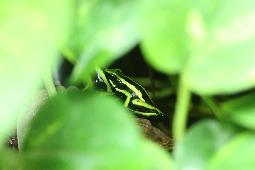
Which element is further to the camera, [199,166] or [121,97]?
[121,97]

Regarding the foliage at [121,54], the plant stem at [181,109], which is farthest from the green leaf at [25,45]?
the plant stem at [181,109]

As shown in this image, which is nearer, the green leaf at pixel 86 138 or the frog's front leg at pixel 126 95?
the green leaf at pixel 86 138

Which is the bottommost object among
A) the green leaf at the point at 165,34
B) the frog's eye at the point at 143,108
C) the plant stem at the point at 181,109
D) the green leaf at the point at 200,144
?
the green leaf at the point at 200,144

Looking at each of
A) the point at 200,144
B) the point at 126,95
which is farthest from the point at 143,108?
the point at 200,144

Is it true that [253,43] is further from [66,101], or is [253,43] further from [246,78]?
[66,101]

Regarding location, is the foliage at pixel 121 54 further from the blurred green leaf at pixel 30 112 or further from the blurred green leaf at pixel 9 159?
the blurred green leaf at pixel 30 112

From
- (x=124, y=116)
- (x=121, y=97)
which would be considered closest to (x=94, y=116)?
(x=124, y=116)

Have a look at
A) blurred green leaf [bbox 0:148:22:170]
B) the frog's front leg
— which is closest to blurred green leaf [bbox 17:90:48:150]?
the frog's front leg

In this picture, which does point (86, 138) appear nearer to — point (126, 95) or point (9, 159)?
point (9, 159)
